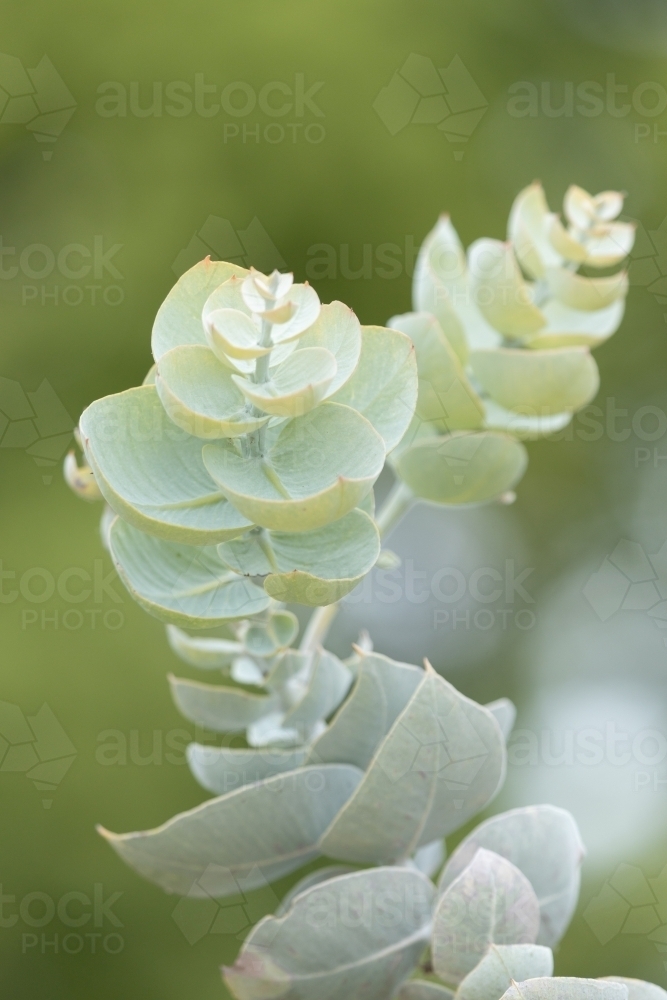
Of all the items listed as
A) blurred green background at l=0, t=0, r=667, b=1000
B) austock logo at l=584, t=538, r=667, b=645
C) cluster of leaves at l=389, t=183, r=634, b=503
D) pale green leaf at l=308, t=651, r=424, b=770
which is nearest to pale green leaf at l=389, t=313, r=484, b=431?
cluster of leaves at l=389, t=183, r=634, b=503

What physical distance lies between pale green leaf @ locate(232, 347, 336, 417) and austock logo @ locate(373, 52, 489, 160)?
844 millimetres

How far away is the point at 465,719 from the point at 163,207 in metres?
0.82

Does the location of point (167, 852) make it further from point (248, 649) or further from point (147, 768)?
point (147, 768)

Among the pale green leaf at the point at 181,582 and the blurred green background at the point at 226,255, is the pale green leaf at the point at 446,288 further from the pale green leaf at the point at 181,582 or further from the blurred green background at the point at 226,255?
the blurred green background at the point at 226,255

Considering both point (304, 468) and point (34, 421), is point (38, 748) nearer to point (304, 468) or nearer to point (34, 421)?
point (34, 421)

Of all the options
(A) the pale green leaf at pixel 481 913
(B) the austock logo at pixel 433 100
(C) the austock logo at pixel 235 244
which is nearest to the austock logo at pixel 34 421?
(C) the austock logo at pixel 235 244

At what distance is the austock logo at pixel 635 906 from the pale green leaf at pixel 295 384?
2.46 feet

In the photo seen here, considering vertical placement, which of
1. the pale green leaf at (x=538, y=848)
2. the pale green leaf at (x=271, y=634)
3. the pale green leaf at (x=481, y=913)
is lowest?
the pale green leaf at (x=538, y=848)

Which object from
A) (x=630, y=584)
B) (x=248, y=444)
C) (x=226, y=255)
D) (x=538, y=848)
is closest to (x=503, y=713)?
(x=538, y=848)

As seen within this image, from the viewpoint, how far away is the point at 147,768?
0.93m

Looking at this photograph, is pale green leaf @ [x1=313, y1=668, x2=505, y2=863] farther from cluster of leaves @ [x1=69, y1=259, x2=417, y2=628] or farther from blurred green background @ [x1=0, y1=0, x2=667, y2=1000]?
blurred green background @ [x1=0, y1=0, x2=667, y2=1000]

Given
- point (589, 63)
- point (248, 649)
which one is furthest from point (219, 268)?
point (589, 63)

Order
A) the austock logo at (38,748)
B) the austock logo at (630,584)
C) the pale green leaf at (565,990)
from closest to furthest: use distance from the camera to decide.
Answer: the pale green leaf at (565,990) < the austock logo at (38,748) < the austock logo at (630,584)

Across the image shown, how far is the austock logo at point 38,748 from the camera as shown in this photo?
86 cm
